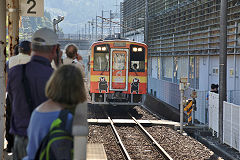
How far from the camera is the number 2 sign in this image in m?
8.22

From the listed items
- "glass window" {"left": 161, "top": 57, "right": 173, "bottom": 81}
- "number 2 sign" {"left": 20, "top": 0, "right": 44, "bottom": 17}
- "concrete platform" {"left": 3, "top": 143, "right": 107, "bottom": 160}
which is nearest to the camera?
"concrete platform" {"left": 3, "top": 143, "right": 107, "bottom": 160}

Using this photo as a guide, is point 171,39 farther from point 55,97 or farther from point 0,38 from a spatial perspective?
point 55,97

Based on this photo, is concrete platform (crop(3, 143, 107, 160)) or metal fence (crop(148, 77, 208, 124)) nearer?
concrete platform (crop(3, 143, 107, 160))

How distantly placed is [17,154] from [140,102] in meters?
14.7

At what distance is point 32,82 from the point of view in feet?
11.6

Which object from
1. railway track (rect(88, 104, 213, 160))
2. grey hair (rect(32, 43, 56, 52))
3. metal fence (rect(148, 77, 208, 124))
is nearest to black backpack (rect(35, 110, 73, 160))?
grey hair (rect(32, 43, 56, 52))

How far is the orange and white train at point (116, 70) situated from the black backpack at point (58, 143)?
14936 mm

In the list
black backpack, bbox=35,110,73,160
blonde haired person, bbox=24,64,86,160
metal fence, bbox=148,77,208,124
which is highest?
blonde haired person, bbox=24,64,86,160

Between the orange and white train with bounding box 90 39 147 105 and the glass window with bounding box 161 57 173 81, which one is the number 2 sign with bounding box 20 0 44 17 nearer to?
the orange and white train with bounding box 90 39 147 105

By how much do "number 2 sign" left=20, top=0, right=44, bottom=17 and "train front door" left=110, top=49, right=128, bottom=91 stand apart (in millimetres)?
9568

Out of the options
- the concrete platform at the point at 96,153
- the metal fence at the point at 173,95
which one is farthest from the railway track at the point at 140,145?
the metal fence at the point at 173,95

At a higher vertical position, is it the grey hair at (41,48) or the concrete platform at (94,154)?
the grey hair at (41,48)

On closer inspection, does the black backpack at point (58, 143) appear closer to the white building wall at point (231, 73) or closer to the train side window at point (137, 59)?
the white building wall at point (231, 73)

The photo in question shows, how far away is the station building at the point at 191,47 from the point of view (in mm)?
15010
